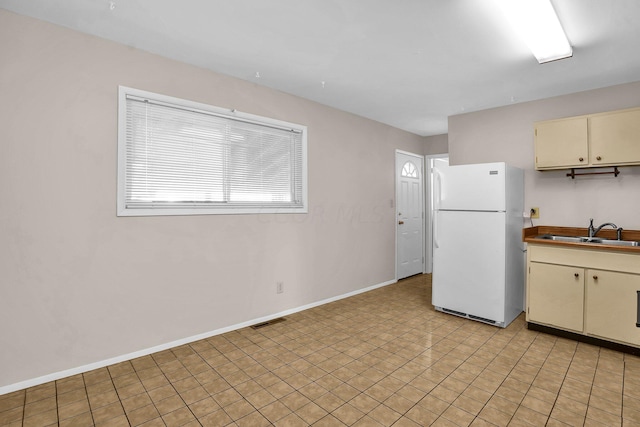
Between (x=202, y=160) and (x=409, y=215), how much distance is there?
3618mm

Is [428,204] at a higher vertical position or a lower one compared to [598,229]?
higher

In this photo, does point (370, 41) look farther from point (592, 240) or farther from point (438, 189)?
point (592, 240)

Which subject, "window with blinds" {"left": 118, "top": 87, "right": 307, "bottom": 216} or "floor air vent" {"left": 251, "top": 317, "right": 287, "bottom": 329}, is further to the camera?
"floor air vent" {"left": 251, "top": 317, "right": 287, "bottom": 329}

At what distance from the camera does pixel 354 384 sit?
2281 millimetres

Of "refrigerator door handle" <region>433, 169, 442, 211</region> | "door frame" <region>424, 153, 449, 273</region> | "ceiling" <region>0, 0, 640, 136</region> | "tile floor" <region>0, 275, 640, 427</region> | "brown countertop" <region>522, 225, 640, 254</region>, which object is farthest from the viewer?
"door frame" <region>424, 153, 449, 273</region>

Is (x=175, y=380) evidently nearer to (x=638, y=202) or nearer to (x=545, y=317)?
(x=545, y=317)

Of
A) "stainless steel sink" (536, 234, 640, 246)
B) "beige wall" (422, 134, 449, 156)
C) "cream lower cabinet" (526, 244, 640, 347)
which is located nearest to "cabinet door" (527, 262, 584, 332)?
"cream lower cabinet" (526, 244, 640, 347)

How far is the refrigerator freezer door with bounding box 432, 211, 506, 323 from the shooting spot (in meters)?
3.33

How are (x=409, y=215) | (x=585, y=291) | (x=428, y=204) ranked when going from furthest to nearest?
(x=428, y=204) → (x=409, y=215) → (x=585, y=291)

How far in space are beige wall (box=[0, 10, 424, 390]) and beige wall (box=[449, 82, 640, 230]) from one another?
2462 mm

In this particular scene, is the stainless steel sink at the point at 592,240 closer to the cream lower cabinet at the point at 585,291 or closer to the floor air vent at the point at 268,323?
the cream lower cabinet at the point at 585,291

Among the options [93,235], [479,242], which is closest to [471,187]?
[479,242]

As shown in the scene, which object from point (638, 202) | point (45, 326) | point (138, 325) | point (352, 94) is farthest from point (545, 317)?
point (45, 326)

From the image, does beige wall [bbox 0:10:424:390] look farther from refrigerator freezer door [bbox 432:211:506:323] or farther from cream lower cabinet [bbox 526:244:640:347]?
cream lower cabinet [bbox 526:244:640:347]
